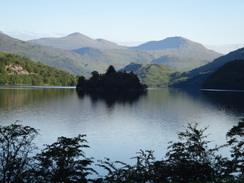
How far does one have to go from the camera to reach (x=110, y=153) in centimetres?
5497

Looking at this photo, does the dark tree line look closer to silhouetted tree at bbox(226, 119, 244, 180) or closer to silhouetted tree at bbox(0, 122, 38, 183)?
silhouetted tree at bbox(0, 122, 38, 183)

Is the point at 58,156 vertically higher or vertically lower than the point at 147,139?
higher

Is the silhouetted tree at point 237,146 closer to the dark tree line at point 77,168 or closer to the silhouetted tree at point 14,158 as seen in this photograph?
the dark tree line at point 77,168

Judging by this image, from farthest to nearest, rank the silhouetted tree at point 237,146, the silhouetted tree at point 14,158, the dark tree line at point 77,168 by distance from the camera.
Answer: the silhouetted tree at point 237,146 → the dark tree line at point 77,168 → the silhouetted tree at point 14,158

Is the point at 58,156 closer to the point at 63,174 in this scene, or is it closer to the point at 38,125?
the point at 63,174

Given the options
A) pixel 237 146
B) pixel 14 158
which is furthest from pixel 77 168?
pixel 237 146

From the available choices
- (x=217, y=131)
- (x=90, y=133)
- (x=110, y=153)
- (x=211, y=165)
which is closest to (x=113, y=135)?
(x=90, y=133)

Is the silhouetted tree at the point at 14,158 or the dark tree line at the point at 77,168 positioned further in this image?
the dark tree line at the point at 77,168

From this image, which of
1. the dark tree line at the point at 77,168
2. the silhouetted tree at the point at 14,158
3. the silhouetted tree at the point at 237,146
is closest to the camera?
the silhouetted tree at the point at 14,158

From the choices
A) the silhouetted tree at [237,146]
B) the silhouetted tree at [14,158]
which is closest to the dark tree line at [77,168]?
the silhouetted tree at [14,158]

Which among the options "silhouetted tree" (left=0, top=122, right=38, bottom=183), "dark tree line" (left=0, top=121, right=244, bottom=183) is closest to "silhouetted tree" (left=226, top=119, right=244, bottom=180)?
"dark tree line" (left=0, top=121, right=244, bottom=183)

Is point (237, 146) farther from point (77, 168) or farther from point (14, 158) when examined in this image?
point (14, 158)

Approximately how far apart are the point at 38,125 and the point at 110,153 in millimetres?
34070

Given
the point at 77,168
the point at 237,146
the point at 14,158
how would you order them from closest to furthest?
1. the point at 14,158
2. the point at 77,168
3. the point at 237,146
